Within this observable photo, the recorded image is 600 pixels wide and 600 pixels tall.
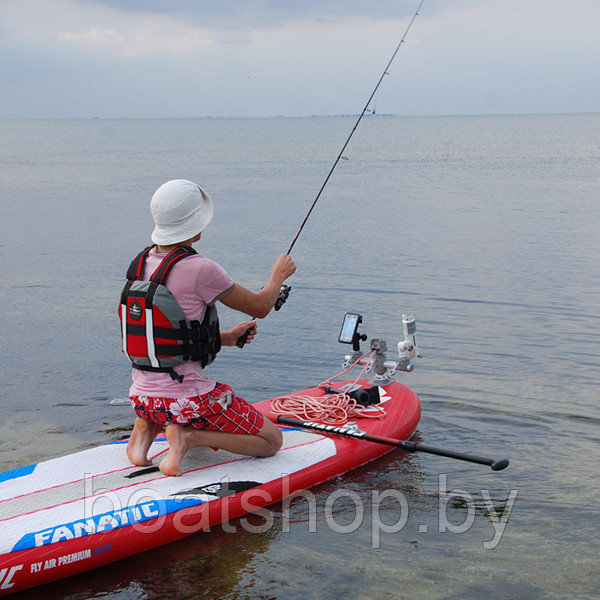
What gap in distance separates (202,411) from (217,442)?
0.29 metres

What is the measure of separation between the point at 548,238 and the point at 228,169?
27.2 meters

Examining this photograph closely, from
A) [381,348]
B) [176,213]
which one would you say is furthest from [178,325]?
[381,348]

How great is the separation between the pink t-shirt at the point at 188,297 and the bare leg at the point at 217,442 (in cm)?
25

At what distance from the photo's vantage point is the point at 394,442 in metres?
5.14

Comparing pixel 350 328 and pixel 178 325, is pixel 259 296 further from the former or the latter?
pixel 350 328

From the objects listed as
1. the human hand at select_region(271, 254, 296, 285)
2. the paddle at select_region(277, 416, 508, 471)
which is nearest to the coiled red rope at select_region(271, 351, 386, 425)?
the paddle at select_region(277, 416, 508, 471)

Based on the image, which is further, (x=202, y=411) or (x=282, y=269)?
(x=282, y=269)

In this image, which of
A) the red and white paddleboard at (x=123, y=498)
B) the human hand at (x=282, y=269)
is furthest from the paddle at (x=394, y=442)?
the human hand at (x=282, y=269)

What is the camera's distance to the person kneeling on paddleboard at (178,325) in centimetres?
429

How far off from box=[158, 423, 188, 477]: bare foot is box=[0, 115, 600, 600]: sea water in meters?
0.47

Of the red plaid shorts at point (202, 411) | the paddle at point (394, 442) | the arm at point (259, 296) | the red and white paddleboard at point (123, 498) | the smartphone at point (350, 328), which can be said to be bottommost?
the red and white paddleboard at point (123, 498)

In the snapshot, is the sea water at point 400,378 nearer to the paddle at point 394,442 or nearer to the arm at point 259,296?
the paddle at point 394,442

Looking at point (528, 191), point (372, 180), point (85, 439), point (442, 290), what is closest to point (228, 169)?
point (372, 180)

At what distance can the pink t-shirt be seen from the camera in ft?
14.0
